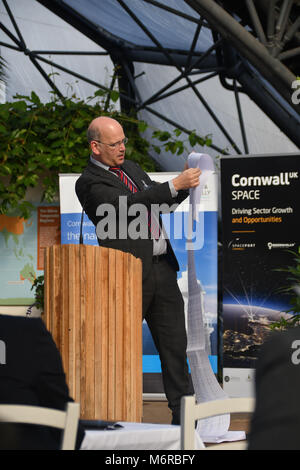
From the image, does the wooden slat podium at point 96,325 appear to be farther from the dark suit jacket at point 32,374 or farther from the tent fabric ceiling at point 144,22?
the tent fabric ceiling at point 144,22

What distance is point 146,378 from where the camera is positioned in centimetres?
557

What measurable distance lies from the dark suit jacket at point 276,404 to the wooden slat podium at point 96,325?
2.00m

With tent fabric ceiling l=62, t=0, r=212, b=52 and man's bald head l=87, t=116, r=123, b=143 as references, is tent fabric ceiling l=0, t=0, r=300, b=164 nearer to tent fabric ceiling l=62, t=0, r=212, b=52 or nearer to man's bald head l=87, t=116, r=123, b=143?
tent fabric ceiling l=62, t=0, r=212, b=52

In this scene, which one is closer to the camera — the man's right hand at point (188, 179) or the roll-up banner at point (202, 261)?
the man's right hand at point (188, 179)

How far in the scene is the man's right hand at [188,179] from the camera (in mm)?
3336

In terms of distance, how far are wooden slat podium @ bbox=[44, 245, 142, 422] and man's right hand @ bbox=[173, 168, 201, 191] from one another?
514mm

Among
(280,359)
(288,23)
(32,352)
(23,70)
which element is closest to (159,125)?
(23,70)

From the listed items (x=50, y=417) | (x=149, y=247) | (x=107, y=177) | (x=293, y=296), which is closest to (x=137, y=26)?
(x=293, y=296)

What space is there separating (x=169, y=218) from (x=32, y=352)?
3862mm

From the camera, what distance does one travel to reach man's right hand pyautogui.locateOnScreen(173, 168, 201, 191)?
3336mm

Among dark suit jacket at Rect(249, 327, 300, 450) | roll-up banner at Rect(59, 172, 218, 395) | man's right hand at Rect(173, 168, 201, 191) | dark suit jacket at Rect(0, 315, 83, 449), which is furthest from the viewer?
roll-up banner at Rect(59, 172, 218, 395)

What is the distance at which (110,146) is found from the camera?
3.60m

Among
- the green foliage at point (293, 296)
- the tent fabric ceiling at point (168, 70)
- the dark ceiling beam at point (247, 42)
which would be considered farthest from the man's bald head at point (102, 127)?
the tent fabric ceiling at point (168, 70)

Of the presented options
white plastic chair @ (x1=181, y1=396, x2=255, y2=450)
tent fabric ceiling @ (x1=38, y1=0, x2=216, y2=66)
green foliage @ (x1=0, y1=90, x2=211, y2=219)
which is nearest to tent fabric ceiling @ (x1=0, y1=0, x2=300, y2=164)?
tent fabric ceiling @ (x1=38, y1=0, x2=216, y2=66)
